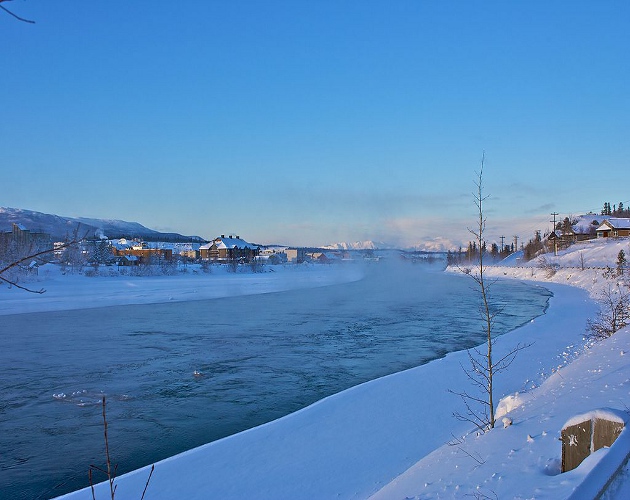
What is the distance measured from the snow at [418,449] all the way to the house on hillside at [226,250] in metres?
94.8

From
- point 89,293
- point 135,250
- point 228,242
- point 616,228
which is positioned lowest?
point 89,293

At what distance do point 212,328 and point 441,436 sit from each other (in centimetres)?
1618

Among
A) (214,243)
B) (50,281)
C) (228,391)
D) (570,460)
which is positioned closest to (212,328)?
(228,391)

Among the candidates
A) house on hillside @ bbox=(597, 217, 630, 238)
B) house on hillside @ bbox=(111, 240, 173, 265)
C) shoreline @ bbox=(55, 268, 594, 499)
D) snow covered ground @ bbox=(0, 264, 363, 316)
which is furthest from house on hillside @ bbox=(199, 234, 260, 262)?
shoreline @ bbox=(55, 268, 594, 499)

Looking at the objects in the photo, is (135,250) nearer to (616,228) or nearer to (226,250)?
(226,250)

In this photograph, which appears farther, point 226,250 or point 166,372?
point 226,250

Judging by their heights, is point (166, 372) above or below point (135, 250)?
below

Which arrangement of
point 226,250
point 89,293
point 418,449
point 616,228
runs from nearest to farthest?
point 418,449 < point 89,293 < point 616,228 < point 226,250

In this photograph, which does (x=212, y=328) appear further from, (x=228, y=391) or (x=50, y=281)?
(x=50, y=281)

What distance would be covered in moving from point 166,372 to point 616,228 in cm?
8072

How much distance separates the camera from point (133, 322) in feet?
83.7

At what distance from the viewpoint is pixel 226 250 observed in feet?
353

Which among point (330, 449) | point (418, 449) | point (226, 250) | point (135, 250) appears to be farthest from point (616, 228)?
point (135, 250)

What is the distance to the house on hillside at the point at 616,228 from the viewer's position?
75.8 m
